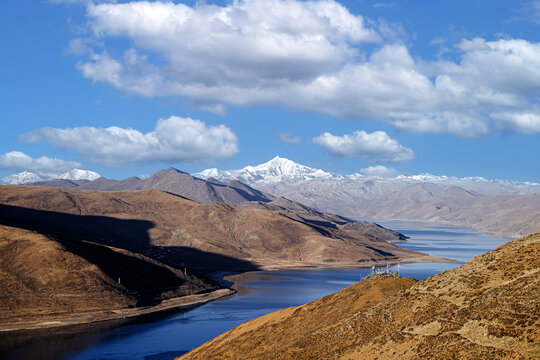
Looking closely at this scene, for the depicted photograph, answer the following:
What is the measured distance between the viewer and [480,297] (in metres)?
34.8

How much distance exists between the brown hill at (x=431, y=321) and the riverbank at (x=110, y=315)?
68.3 m

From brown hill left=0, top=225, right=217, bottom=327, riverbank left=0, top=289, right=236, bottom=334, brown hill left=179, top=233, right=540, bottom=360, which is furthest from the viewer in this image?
brown hill left=0, top=225, right=217, bottom=327

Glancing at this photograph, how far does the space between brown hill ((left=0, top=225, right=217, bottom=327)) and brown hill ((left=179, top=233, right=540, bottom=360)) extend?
75585 millimetres

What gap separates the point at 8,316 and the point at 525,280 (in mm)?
100897

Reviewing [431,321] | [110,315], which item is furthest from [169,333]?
[431,321]

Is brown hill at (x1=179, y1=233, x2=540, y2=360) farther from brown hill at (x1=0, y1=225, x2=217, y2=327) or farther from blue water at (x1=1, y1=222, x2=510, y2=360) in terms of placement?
brown hill at (x1=0, y1=225, x2=217, y2=327)

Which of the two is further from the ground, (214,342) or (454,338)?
(454,338)

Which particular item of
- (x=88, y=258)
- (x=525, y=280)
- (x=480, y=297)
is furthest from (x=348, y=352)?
(x=88, y=258)

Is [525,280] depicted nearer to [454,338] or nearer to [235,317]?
[454,338]

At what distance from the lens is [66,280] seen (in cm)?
12219

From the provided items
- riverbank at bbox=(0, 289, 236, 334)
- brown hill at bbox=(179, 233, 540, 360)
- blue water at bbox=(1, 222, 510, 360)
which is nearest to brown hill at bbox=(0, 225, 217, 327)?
riverbank at bbox=(0, 289, 236, 334)

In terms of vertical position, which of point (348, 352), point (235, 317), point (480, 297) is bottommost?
point (235, 317)

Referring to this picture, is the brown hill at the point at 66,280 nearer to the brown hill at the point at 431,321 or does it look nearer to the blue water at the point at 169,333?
the blue water at the point at 169,333

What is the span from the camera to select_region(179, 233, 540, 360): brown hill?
29891mm
